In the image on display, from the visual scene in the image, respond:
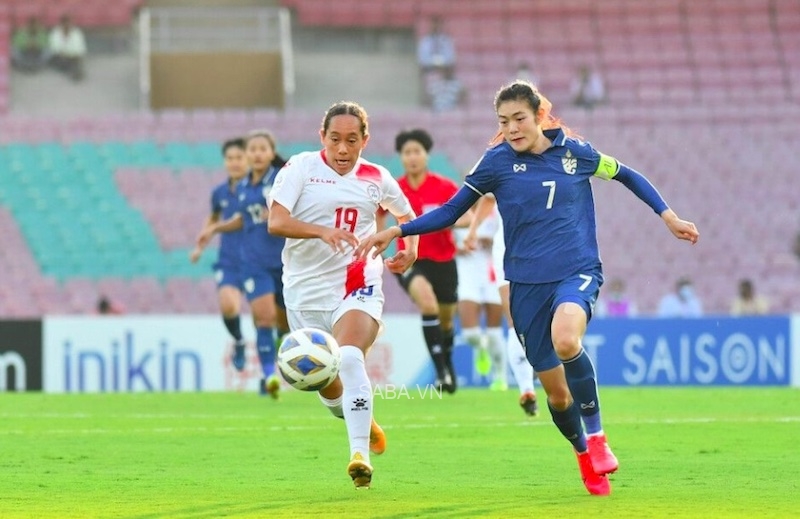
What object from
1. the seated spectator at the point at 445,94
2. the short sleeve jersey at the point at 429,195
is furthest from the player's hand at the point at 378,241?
the seated spectator at the point at 445,94

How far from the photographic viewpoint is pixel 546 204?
828 centimetres

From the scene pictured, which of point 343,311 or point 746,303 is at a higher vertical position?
point 343,311

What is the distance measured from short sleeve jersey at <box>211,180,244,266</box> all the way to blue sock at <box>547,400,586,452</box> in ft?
27.7

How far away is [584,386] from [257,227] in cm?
787

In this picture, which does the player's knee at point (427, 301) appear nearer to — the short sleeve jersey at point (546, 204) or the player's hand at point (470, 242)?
the player's hand at point (470, 242)

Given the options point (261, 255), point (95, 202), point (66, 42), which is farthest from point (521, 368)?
point (66, 42)

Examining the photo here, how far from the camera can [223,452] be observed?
1056 centimetres

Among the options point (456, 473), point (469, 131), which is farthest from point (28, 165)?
point (456, 473)

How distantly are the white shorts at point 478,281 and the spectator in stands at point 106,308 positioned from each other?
27.3ft

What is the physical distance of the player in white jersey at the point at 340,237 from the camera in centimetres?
852

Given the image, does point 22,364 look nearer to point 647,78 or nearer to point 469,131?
point 469,131

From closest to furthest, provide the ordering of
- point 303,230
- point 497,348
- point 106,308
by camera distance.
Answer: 1. point 303,230
2. point 497,348
3. point 106,308

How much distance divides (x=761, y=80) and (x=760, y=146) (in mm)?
3211

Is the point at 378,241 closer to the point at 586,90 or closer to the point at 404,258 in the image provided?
the point at 404,258
